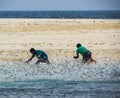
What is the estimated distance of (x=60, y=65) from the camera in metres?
10.2

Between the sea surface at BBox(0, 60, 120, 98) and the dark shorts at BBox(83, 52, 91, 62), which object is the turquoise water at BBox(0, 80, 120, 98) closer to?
the sea surface at BBox(0, 60, 120, 98)

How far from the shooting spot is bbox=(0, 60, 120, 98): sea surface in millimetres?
7531

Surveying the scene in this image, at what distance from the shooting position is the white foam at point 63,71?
8969 millimetres

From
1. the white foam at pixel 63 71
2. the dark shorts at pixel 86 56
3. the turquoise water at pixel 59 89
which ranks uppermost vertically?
the dark shorts at pixel 86 56

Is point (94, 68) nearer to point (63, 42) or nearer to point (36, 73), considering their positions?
point (36, 73)

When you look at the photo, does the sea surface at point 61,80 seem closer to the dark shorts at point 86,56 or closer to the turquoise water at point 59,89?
the turquoise water at point 59,89

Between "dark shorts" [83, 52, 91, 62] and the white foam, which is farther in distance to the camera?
"dark shorts" [83, 52, 91, 62]

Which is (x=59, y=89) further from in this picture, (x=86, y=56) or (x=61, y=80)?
(x=86, y=56)

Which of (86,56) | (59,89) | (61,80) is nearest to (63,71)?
(61,80)

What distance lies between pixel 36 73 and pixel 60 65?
3.57ft

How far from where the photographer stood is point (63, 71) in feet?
31.3

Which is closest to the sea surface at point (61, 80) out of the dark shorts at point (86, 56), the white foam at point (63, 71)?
the white foam at point (63, 71)

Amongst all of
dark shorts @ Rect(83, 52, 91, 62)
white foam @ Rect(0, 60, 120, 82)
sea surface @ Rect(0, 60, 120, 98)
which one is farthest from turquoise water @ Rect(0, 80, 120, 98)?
dark shorts @ Rect(83, 52, 91, 62)

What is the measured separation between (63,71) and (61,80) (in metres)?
0.83
